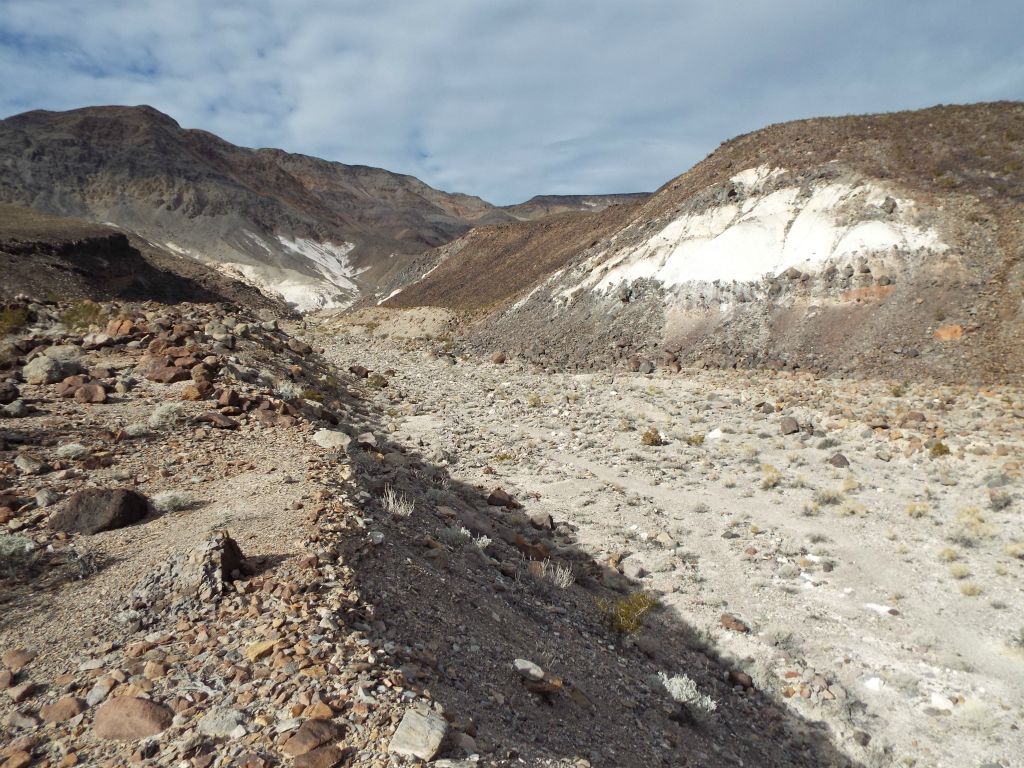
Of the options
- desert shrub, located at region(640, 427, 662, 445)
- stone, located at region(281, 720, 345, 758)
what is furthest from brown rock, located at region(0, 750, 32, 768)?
desert shrub, located at region(640, 427, 662, 445)

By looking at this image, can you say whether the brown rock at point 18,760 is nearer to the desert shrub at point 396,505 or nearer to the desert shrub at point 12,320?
the desert shrub at point 396,505

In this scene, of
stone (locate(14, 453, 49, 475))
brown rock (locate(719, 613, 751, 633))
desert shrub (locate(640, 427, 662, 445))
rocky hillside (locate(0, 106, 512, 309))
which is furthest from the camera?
rocky hillside (locate(0, 106, 512, 309))

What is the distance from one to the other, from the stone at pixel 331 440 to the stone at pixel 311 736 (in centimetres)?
566

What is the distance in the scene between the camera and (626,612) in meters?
6.90

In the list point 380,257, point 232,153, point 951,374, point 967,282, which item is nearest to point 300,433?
point 951,374

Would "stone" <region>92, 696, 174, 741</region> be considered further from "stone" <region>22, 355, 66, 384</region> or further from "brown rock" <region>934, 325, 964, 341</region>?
"brown rock" <region>934, 325, 964, 341</region>

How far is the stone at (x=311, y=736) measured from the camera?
9.35 feet

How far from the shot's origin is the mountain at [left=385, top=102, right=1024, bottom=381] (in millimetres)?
18406

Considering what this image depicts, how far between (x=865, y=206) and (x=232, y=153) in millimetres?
138363

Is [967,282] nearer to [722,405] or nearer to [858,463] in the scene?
[722,405]

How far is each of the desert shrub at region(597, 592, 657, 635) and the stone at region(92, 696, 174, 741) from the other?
15.5ft

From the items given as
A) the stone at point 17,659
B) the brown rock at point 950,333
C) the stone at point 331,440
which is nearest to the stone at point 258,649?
the stone at point 17,659

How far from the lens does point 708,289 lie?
23.6 m

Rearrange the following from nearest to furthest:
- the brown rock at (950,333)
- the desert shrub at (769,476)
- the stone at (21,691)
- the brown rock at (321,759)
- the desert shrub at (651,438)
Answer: the brown rock at (321,759)
the stone at (21,691)
the desert shrub at (769,476)
the desert shrub at (651,438)
the brown rock at (950,333)
